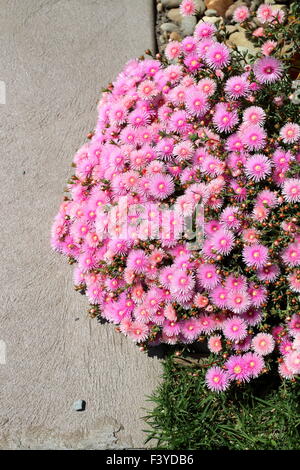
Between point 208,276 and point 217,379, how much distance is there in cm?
43

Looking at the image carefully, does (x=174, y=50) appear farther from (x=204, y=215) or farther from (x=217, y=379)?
(x=217, y=379)

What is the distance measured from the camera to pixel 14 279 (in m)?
2.68

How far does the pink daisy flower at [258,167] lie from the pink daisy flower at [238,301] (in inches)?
17.8

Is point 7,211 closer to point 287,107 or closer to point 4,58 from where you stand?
point 4,58

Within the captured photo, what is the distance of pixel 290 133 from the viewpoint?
85.8 inches

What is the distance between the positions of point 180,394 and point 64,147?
1.44m

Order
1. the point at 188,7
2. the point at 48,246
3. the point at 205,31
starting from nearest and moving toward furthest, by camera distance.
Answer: the point at 205,31
the point at 188,7
the point at 48,246

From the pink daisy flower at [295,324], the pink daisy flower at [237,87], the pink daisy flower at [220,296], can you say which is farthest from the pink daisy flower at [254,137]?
the pink daisy flower at [295,324]

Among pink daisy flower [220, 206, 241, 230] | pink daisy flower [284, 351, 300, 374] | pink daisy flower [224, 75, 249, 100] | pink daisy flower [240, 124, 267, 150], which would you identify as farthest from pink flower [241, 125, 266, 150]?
pink daisy flower [284, 351, 300, 374]

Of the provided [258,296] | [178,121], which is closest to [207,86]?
[178,121]

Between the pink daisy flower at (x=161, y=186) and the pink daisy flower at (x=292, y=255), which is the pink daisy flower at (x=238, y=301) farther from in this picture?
the pink daisy flower at (x=161, y=186)

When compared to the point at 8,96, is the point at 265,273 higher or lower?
lower

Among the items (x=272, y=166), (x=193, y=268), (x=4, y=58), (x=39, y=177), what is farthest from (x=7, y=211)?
(x=272, y=166)

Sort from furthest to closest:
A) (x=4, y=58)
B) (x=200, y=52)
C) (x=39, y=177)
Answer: (x=4, y=58), (x=39, y=177), (x=200, y=52)
